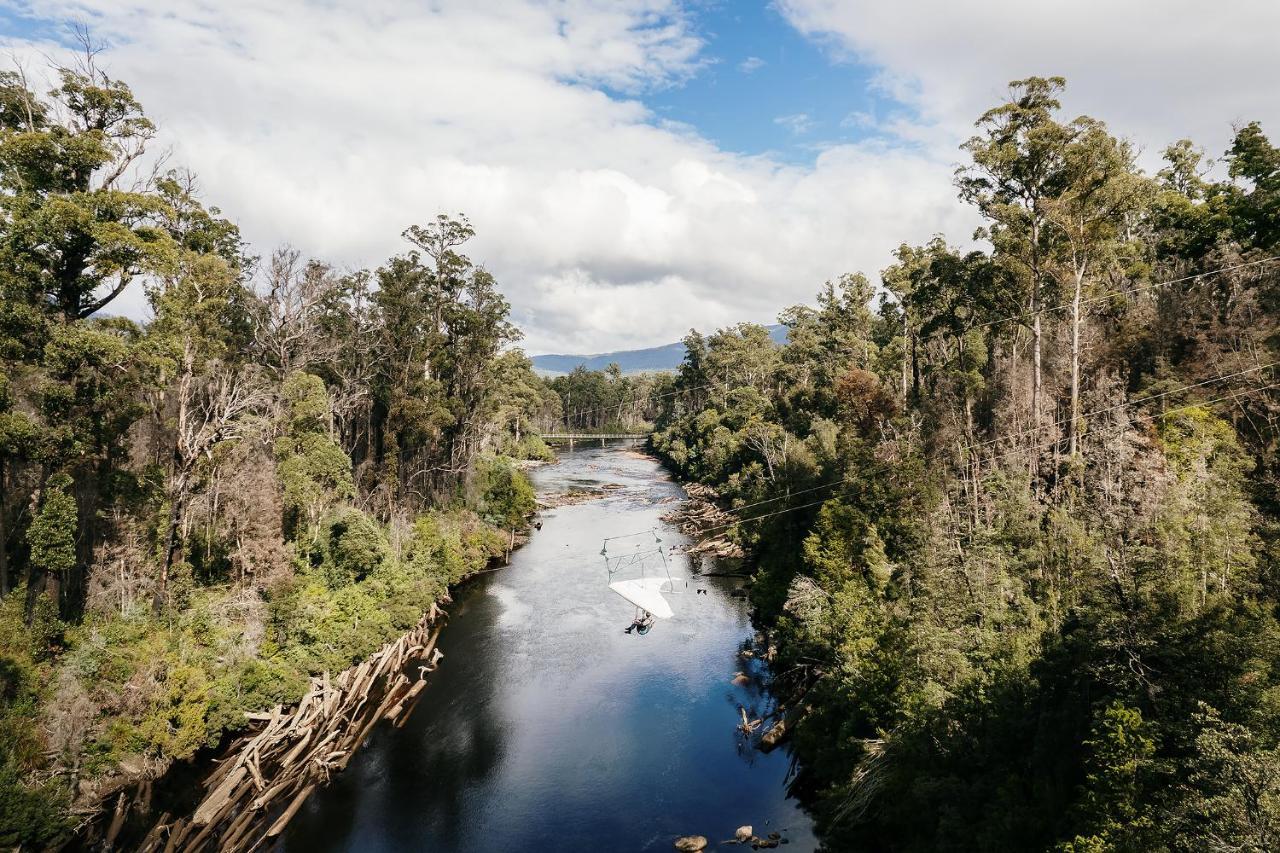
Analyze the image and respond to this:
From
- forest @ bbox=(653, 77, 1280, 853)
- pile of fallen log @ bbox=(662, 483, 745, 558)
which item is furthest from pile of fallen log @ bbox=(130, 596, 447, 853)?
pile of fallen log @ bbox=(662, 483, 745, 558)

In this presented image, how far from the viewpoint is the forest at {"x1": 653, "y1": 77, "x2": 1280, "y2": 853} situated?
12180mm

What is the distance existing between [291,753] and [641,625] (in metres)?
18.5

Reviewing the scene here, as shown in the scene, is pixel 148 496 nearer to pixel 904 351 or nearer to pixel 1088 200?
pixel 1088 200

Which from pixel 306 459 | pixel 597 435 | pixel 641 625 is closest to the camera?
pixel 306 459

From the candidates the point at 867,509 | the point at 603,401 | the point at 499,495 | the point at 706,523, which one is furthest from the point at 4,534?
the point at 603,401

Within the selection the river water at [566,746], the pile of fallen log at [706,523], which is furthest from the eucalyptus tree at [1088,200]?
the pile of fallen log at [706,523]

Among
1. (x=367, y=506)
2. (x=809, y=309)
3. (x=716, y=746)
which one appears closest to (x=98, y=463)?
(x=367, y=506)

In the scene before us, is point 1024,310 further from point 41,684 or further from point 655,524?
point 41,684

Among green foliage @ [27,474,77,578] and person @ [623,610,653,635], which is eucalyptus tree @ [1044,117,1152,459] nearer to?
person @ [623,610,653,635]

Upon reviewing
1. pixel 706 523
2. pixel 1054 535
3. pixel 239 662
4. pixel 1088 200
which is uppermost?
pixel 1088 200

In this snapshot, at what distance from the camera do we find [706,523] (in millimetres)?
60469

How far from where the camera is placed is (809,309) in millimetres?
74562

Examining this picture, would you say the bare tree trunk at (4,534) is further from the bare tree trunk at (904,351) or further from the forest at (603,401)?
the forest at (603,401)

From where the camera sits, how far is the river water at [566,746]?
842 inches
